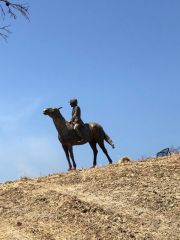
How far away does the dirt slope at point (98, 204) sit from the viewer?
13867 millimetres

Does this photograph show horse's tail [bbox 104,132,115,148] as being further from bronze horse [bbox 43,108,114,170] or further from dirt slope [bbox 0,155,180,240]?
dirt slope [bbox 0,155,180,240]

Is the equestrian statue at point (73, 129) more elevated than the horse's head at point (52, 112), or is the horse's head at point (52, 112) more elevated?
the horse's head at point (52, 112)

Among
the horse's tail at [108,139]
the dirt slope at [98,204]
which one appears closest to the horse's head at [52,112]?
the horse's tail at [108,139]

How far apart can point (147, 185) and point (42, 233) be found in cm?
361

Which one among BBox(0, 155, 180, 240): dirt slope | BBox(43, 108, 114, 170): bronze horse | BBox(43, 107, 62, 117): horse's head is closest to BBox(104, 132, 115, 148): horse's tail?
BBox(43, 108, 114, 170): bronze horse

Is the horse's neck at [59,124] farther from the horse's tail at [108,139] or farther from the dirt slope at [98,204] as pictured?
the dirt slope at [98,204]

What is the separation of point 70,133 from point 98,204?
7.94 metres

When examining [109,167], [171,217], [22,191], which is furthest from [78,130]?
[171,217]

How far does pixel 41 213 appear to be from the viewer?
15469 millimetres

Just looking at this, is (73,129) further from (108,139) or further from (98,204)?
(98,204)

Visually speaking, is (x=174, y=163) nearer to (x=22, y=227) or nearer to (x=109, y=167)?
(x=109, y=167)

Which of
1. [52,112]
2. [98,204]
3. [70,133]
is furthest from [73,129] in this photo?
[98,204]

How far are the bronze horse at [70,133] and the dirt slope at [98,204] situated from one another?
12.1 feet

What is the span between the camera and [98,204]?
15367 mm
